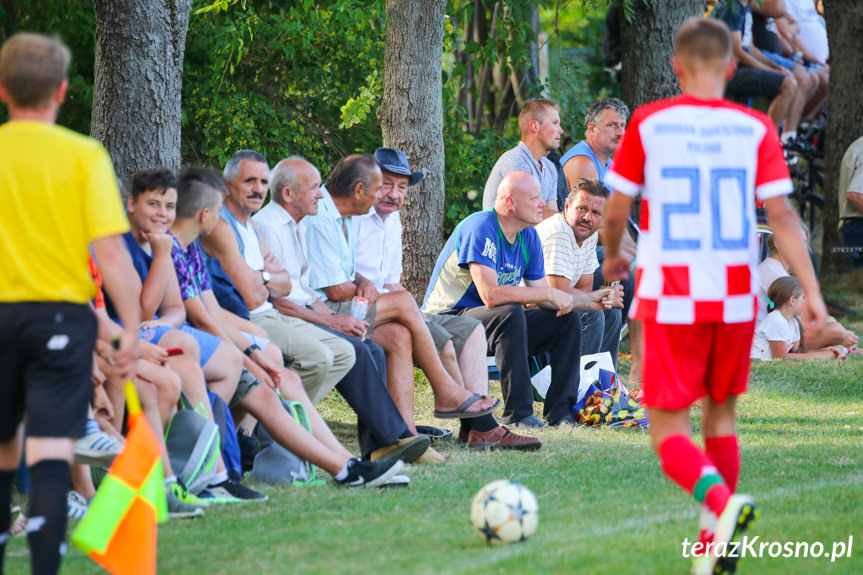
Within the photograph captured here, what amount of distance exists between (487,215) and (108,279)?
3.95 meters

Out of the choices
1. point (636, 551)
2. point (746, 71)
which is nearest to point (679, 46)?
point (636, 551)

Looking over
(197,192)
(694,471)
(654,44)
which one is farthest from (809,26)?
(694,471)

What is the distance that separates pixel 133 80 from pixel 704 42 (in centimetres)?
403

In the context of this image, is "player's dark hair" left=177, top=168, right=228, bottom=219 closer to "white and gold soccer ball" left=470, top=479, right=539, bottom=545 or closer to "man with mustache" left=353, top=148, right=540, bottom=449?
"man with mustache" left=353, top=148, right=540, bottom=449

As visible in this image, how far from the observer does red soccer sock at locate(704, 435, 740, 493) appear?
3811mm

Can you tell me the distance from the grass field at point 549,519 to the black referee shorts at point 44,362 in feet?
2.56

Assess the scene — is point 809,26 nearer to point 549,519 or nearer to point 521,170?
point 521,170

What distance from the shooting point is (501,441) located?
250 inches

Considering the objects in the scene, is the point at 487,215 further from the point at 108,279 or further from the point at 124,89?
the point at 108,279

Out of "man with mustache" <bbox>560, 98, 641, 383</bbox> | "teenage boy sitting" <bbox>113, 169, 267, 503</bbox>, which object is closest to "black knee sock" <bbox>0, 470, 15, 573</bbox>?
"teenage boy sitting" <bbox>113, 169, 267, 503</bbox>

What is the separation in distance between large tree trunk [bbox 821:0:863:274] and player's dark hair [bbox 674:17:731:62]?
30.0 ft

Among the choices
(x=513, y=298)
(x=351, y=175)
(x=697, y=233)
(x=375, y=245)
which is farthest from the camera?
(x=513, y=298)

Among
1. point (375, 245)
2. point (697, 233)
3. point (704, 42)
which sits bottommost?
point (375, 245)

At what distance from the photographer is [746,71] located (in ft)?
42.9
